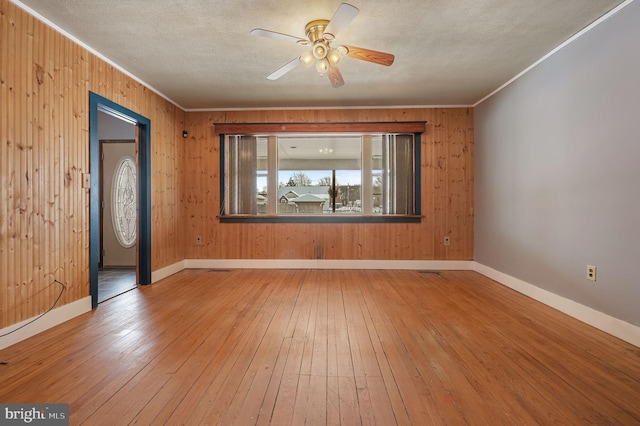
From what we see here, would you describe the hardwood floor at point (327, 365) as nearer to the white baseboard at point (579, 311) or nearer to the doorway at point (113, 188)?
the white baseboard at point (579, 311)

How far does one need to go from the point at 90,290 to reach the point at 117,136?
10.2ft

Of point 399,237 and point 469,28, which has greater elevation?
point 469,28

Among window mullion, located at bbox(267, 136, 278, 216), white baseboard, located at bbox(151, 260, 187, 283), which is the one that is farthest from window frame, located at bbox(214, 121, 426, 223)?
white baseboard, located at bbox(151, 260, 187, 283)

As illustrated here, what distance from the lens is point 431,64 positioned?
331cm

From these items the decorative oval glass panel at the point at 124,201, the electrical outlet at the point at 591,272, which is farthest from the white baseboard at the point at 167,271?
the electrical outlet at the point at 591,272

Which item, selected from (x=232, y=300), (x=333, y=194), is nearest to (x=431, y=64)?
(x=333, y=194)

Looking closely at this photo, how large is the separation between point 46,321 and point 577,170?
4.77 m

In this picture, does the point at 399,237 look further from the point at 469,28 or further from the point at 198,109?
the point at 198,109

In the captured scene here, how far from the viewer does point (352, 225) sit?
479 centimetres

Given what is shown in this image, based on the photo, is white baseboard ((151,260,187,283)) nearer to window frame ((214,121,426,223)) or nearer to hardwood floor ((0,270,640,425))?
hardwood floor ((0,270,640,425))

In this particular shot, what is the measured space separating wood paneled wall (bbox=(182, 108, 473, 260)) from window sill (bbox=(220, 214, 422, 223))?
0.24 ft

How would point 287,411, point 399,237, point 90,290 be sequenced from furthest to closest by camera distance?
point 399,237 < point 90,290 < point 287,411

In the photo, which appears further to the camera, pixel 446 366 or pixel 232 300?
pixel 232 300

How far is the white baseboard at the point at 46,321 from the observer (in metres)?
2.16
